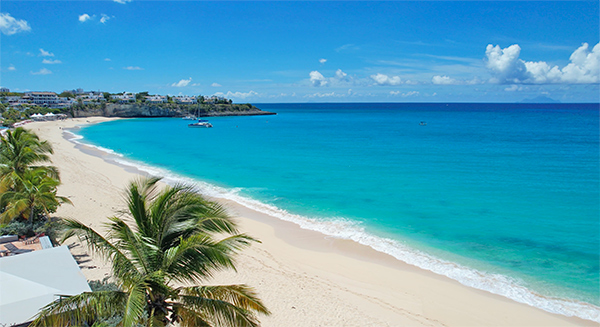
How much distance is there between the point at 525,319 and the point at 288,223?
10.4m

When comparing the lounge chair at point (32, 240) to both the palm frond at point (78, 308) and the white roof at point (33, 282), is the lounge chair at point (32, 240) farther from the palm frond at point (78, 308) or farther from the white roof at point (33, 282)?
the palm frond at point (78, 308)

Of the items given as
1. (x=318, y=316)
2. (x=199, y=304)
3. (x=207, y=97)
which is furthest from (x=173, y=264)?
(x=207, y=97)

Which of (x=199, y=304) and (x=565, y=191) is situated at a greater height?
(x=199, y=304)

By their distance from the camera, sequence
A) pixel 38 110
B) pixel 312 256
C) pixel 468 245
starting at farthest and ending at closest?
pixel 38 110, pixel 468 245, pixel 312 256

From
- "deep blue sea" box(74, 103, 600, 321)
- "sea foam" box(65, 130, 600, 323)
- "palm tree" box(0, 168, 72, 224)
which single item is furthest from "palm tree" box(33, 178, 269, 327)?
"deep blue sea" box(74, 103, 600, 321)

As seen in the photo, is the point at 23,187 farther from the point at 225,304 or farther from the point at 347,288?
the point at 347,288

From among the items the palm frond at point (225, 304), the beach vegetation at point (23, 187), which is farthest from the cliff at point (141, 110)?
the palm frond at point (225, 304)

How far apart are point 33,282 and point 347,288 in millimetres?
8345

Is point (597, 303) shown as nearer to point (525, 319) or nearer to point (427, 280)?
point (525, 319)

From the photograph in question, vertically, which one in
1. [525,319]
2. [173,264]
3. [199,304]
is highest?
[173,264]

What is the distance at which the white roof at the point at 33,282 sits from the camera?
6.86 m

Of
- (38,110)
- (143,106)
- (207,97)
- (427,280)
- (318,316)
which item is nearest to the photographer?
(318,316)

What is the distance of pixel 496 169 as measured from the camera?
102ft

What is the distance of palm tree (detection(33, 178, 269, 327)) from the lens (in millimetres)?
5254
